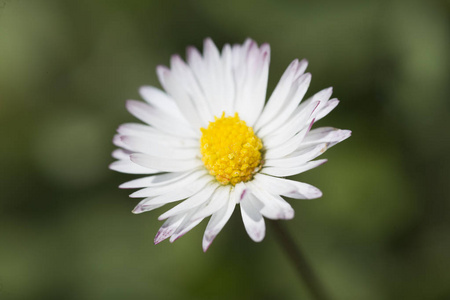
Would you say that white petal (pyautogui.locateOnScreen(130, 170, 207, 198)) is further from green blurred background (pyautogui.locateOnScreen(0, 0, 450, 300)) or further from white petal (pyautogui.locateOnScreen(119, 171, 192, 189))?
green blurred background (pyautogui.locateOnScreen(0, 0, 450, 300))

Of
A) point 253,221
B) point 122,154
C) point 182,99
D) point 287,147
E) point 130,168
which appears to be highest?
point 182,99

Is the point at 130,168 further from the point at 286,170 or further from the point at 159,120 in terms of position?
the point at 286,170

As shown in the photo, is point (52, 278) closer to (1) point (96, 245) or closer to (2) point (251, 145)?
(1) point (96, 245)

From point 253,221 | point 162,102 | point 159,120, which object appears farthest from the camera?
point 162,102

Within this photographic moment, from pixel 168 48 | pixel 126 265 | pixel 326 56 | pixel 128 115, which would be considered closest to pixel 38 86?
pixel 128 115

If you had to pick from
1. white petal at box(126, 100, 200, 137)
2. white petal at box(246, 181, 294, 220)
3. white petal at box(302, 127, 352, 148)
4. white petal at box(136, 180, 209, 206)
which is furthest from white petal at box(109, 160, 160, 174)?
white petal at box(302, 127, 352, 148)

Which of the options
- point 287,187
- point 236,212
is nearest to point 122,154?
point 287,187
